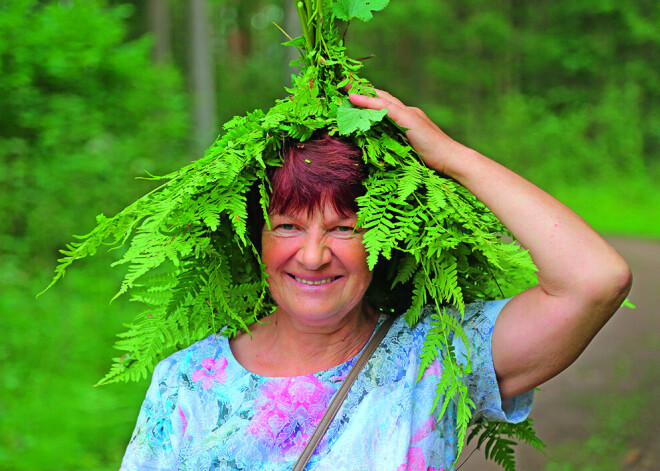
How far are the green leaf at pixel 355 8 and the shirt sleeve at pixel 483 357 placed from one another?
83cm

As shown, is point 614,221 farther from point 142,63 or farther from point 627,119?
point 142,63

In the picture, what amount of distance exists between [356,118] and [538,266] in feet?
1.93

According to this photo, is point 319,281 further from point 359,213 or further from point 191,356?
point 191,356

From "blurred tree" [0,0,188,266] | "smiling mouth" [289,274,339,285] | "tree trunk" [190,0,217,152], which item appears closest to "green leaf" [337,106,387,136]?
"smiling mouth" [289,274,339,285]

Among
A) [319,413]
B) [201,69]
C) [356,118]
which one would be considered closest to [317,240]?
[356,118]

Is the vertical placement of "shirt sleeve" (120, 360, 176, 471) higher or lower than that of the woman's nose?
lower

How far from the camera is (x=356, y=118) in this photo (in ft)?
6.18

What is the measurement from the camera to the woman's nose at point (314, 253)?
1.88 meters

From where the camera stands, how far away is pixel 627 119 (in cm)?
1730

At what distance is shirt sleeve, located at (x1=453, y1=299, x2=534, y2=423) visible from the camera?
1.88 meters

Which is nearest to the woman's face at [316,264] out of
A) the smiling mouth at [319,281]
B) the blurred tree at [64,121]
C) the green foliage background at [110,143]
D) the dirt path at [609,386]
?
the smiling mouth at [319,281]

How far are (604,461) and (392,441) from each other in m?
3.34

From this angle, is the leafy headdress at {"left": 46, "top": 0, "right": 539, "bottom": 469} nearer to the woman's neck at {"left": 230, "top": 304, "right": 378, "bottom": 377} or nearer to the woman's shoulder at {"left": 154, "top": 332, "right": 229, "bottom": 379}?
the woman's shoulder at {"left": 154, "top": 332, "right": 229, "bottom": 379}

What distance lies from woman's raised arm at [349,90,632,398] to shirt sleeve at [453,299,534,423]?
0.02m
